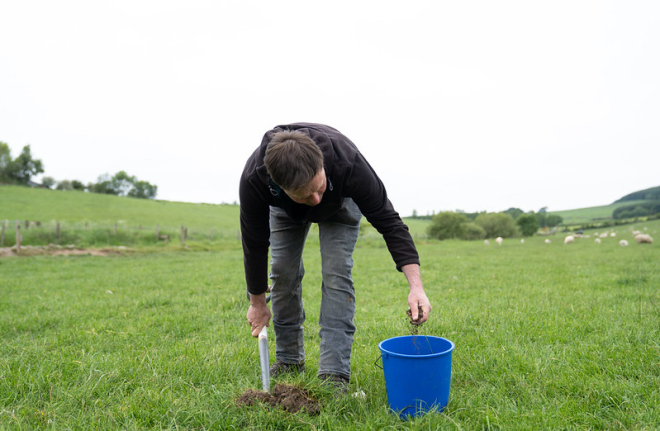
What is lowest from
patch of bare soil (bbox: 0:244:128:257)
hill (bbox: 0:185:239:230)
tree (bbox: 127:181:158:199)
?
patch of bare soil (bbox: 0:244:128:257)

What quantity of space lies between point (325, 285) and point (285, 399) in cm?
82

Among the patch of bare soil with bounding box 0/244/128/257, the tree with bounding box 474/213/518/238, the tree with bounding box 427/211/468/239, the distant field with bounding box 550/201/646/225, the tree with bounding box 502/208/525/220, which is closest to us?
the patch of bare soil with bounding box 0/244/128/257

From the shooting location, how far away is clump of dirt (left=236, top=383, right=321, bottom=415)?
2365mm

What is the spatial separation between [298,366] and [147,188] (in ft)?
299

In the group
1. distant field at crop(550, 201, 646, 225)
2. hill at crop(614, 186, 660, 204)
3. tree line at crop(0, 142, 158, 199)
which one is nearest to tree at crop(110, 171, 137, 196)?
tree line at crop(0, 142, 158, 199)

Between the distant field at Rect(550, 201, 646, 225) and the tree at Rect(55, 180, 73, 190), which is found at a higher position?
the tree at Rect(55, 180, 73, 190)

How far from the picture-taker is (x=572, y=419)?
2285mm

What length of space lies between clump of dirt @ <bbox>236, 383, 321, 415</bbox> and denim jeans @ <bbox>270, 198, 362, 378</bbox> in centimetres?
35

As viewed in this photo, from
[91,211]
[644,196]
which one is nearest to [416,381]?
[91,211]

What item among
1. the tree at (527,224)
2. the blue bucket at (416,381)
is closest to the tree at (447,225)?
the tree at (527,224)

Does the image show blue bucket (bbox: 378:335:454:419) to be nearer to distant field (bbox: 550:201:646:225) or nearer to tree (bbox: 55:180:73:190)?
tree (bbox: 55:180:73:190)

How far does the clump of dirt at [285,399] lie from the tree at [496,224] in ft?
172

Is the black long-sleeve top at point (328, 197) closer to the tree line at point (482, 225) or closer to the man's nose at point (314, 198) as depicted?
the man's nose at point (314, 198)

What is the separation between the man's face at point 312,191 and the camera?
2.20m
